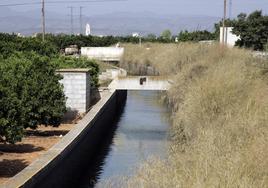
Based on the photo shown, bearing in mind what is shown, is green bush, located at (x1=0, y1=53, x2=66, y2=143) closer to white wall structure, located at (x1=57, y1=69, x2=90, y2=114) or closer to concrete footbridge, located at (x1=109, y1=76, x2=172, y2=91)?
white wall structure, located at (x1=57, y1=69, x2=90, y2=114)

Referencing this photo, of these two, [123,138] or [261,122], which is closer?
[261,122]

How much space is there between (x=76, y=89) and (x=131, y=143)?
9.94ft

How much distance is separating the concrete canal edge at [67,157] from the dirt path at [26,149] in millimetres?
690

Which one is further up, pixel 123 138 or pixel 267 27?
pixel 267 27

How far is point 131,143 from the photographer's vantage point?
2412 centimetres

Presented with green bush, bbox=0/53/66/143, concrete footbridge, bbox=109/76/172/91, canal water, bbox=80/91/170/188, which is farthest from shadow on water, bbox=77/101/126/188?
concrete footbridge, bbox=109/76/172/91

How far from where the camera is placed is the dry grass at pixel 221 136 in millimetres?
9148

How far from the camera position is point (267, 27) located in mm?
64312

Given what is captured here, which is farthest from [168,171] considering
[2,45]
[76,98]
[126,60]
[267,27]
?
[267,27]

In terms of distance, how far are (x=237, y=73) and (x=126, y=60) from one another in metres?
39.4

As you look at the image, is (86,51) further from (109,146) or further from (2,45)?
(109,146)

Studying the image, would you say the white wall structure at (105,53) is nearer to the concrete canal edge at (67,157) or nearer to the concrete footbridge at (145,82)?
the concrete footbridge at (145,82)

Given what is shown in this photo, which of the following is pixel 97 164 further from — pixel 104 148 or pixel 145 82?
pixel 145 82

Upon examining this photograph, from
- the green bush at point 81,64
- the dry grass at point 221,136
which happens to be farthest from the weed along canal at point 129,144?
the green bush at point 81,64
